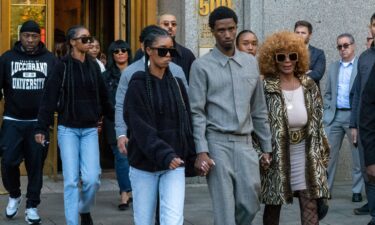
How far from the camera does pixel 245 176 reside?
6.29 m

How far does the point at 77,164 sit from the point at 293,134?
214cm

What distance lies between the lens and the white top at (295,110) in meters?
6.82

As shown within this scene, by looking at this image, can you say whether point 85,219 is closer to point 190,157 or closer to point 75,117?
point 75,117

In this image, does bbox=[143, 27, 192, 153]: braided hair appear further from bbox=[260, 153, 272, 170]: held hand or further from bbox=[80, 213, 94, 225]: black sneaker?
bbox=[80, 213, 94, 225]: black sneaker

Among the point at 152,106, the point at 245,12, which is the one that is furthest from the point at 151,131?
the point at 245,12

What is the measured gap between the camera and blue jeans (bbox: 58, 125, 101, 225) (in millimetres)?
7629

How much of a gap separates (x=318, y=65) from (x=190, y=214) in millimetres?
2686

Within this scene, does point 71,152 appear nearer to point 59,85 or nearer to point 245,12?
point 59,85

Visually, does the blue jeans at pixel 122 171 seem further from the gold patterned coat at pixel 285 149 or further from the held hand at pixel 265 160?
the held hand at pixel 265 160

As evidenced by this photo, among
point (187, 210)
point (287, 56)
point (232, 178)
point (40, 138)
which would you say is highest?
point (287, 56)

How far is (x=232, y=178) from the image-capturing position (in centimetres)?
629

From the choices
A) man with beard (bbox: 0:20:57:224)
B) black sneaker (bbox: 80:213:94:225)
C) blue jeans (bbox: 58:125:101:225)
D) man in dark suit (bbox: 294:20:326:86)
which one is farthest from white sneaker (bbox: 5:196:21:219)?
man in dark suit (bbox: 294:20:326:86)

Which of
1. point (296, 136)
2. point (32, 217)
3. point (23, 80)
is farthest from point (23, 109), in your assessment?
point (296, 136)

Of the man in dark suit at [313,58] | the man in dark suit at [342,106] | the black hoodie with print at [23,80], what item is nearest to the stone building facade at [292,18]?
the man in dark suit at [313,58]
